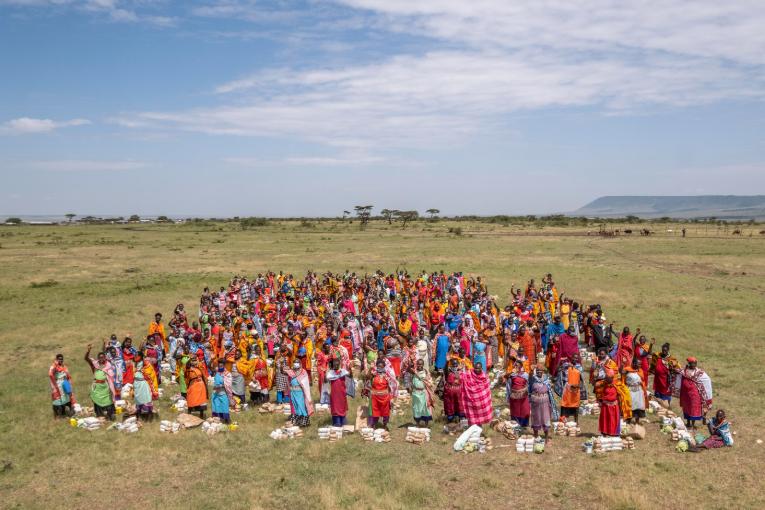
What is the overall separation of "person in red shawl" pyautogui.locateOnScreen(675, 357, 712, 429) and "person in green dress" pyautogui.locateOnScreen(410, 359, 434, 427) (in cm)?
569

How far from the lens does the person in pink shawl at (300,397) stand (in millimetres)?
12750

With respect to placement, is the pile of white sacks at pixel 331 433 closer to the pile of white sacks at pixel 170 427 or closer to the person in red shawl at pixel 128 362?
the pile of white sacks at pixel 170 427

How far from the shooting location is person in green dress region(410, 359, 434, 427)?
40.7ft

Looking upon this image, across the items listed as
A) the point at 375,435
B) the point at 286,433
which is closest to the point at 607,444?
the point at 375,435

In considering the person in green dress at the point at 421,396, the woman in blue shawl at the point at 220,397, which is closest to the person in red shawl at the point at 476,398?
the person in green dress at the point at 421,396

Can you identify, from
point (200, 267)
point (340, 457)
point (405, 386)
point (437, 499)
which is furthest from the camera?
point (200, 267)

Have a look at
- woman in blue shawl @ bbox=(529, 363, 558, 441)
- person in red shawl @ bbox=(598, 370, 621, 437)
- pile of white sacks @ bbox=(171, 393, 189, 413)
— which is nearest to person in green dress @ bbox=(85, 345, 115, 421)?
pile of white sacks @ bbox=(171, 393, 189, 413)

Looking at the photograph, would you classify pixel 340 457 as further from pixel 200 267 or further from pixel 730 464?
pixel 200 267

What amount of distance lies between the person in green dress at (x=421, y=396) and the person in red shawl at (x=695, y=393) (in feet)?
18.7

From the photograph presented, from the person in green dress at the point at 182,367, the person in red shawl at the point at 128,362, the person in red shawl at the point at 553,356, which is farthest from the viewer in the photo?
the person in red shawl at the point at 553,356

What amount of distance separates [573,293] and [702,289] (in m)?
7.46

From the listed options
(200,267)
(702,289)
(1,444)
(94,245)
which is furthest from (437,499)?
(94,245)

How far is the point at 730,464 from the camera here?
10.5 meters

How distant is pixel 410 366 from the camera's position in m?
13.0
